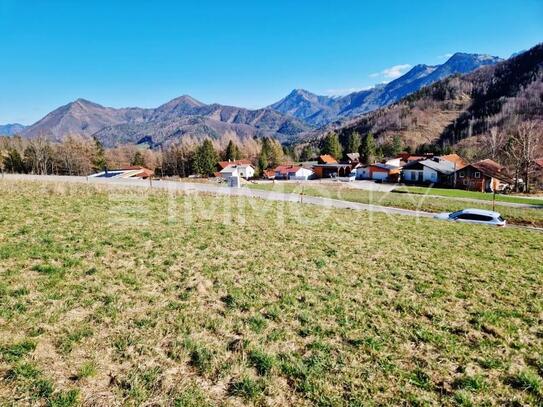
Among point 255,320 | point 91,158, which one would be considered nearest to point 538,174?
point 255,320

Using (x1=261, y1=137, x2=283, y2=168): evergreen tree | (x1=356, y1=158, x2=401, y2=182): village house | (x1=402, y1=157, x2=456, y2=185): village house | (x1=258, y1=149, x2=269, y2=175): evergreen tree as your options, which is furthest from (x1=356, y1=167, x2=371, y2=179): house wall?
(x1=261, y1=137, x2=283, y2=168): evergreen tree

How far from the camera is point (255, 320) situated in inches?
227

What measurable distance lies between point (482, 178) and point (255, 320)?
58159mm

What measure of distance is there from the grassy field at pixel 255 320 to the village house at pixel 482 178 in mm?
48133

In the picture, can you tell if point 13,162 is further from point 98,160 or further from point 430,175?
point 430,175

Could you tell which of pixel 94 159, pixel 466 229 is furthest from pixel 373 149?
pixel 466 229

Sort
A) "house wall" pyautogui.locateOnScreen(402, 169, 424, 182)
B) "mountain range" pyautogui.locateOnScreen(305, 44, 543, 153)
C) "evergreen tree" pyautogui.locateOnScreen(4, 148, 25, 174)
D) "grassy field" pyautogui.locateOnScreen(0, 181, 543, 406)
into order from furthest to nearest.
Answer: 1. "mountain range" pyautogui.locateOnScreen(305, 44, 543, 153)
2. "evergreen tree" pyautogui.locateOnScreen(4, 148, 25, 174)
3. "house wall" pyautogui.locateOnScreen(402, 169, 424, 182)
4. "grassy field" pyautogui.locateOnScreen(0, 181, 543, 406)

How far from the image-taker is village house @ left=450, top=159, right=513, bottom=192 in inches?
2026

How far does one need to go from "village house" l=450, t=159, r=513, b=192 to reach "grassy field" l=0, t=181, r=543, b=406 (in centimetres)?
4813

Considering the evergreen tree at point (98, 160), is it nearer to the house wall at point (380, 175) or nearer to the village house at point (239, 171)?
the village house at point (239, 171)

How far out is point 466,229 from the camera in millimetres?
15734

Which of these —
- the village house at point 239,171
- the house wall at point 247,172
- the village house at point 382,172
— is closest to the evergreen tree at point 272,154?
the house wall at point 247,172

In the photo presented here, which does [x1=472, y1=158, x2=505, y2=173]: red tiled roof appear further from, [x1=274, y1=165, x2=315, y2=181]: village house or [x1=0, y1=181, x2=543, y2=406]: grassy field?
[x1=0, y1=181, x2=543, y2=406]: grassy field

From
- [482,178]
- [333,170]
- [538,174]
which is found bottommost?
[482,178]
